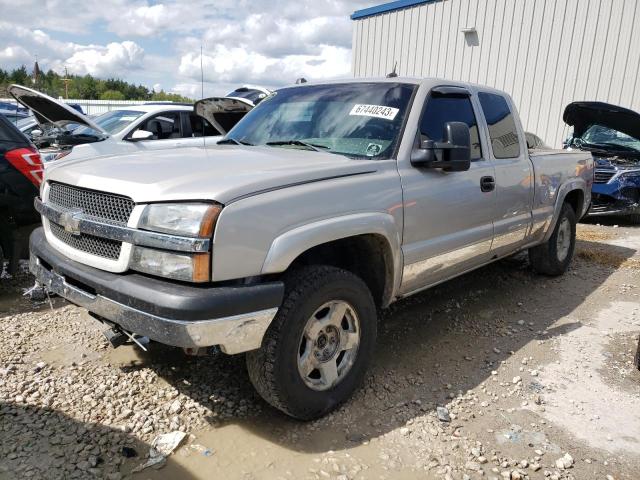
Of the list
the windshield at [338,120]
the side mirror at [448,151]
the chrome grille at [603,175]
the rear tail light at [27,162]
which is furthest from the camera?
the chrome grille at [603,175]

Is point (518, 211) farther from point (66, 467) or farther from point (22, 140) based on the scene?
point (22, 140)

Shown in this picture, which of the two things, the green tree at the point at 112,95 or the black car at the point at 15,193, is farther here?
the green tree at the point at 112,95

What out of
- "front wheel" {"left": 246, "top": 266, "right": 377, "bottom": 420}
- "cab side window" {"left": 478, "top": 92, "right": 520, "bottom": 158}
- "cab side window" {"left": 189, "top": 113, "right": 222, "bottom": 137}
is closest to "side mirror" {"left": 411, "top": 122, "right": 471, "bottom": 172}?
"front wheel" {"left": 246, "top": 266, "right": 377, "bottom": 420}

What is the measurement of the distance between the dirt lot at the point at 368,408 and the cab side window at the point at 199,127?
14.0 feet

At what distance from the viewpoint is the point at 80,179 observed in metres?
2.72

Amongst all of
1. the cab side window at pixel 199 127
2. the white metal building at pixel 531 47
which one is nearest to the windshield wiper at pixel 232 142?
the cab side window at pixel 199 127

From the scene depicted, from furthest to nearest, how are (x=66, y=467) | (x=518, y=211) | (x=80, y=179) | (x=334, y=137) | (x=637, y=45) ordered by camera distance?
(x=637, y=45) < (x=518, y=211) < (x=334, y=137) < (x=80, y=179) < (x=66, y=467)

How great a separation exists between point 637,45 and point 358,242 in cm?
1071

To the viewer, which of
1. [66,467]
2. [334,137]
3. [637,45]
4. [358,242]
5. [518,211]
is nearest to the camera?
[66,467]

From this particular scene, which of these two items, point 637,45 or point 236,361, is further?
point 637,45

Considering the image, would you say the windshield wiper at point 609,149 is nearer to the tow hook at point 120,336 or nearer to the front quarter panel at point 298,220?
the front quarter panel at point 298,220

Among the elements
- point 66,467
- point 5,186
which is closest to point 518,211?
point 66,467

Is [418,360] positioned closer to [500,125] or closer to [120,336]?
[120,336]

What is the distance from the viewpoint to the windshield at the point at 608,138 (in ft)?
30.7
